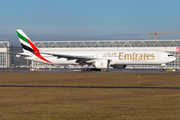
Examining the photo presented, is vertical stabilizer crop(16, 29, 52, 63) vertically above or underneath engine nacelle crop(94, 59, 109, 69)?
above

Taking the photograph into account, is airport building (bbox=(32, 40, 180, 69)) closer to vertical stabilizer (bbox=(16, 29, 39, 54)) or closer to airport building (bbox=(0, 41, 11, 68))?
airport building (bbox=(0, 41, 11, 68))

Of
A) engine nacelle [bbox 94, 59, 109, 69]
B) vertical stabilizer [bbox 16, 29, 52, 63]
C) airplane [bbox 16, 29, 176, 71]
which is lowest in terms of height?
engine nacelle [bbox 94, 59, 109, 69]

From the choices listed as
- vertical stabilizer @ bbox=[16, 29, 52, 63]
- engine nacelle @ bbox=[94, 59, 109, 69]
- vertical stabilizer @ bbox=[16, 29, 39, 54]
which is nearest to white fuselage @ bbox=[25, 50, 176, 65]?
engine nacelle @ bbox=[94, 59, 109, 69]

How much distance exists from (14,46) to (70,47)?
103 feet

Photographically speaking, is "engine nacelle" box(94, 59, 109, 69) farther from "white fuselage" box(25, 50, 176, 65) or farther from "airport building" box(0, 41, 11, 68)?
"airport building" box(0, 41, 11, 68)

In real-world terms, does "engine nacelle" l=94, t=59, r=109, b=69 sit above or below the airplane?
below

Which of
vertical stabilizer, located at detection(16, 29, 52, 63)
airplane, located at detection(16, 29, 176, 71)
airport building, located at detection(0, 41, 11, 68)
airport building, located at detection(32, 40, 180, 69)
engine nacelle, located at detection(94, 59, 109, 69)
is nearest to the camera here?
engine nacelle, located at detection(94, 59, 109, 69)

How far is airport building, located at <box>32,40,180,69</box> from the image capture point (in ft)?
285

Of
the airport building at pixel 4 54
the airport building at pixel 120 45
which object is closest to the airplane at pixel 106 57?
the airport building at pixel 120 45

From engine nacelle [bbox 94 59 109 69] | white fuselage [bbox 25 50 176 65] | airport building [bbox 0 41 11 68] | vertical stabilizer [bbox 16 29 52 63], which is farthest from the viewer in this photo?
airport building [bbox 0 41 11 68]

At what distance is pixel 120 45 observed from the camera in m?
91.6

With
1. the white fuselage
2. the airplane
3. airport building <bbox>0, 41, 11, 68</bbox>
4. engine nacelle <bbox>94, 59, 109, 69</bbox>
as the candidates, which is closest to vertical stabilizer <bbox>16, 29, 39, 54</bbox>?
the airplane

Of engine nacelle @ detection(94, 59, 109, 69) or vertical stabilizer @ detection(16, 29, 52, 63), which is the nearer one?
engine nacelle @ detection(94, 59, 109, 69)

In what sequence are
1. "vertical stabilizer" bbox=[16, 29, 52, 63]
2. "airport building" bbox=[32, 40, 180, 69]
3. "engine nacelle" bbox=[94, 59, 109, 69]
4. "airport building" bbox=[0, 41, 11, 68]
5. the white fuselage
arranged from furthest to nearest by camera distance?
"airport building" bbox=[0, 41, 11, 68] < "airport building" bbox=[32, 40, 180, 69] < "vertical stabilizer" bbox=[16, 29, 52, 63] < the white fuselage < "engine nacelle" bbox=[94, 59, 109, 69]
